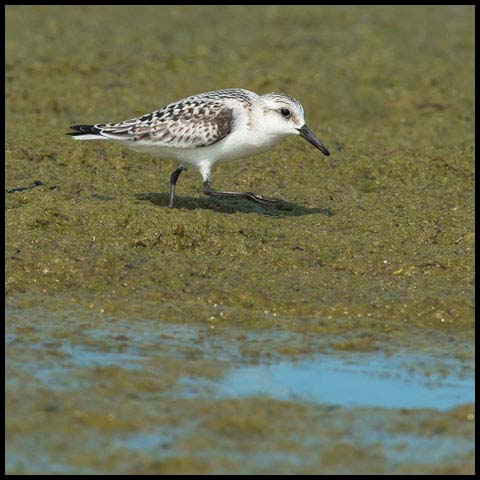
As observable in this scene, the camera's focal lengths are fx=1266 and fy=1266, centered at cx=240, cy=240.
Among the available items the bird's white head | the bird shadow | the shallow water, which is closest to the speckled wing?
the bird's white head

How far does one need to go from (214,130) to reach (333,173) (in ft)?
7.12

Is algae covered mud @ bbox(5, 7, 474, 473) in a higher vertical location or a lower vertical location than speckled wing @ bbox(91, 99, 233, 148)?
lower

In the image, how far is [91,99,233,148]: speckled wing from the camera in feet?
35.9

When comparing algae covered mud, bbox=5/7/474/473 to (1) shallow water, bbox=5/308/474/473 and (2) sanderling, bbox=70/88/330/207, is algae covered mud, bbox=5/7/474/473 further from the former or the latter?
(2) sanderling, bbox=70/88/330/207

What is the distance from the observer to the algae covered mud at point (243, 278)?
6.68 meters

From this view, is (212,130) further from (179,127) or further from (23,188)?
(23,188)

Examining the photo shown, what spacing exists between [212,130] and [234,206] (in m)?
0.79

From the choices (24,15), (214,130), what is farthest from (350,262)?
(24,15)

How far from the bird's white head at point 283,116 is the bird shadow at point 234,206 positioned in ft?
1.92

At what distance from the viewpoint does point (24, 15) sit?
19.5 metres

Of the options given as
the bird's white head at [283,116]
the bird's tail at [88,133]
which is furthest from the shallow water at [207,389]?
the bird's white head at [283,116]

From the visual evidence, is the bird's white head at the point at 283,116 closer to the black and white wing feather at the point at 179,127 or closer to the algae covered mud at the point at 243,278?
the black and white wing feather at the point at 179,127

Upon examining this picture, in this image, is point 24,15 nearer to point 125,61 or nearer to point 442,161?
point 125,61

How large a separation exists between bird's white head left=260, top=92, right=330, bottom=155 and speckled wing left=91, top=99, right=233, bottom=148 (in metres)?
0.35
